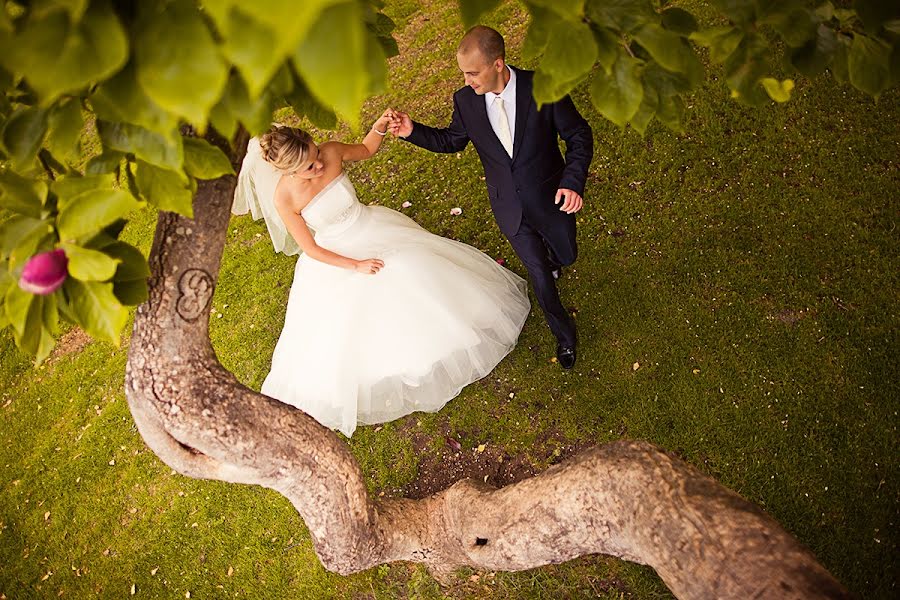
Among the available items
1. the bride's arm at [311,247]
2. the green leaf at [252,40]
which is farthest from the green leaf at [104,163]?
the bride's arm at [311,247]

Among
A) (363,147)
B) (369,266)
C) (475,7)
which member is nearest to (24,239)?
(475,7)

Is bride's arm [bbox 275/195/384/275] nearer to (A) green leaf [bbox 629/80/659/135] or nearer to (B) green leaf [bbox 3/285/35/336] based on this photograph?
(B) green leaf [bbox 3/285/35/336]

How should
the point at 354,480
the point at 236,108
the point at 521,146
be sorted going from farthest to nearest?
the point at 521,146
the point at 354,480
the point at 236,108

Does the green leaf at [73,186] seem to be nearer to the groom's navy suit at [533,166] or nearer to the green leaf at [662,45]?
the green leaf at [662,45]

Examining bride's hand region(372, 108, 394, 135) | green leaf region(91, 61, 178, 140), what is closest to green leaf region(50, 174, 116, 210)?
green leaf region(91, 61, 178, 140)

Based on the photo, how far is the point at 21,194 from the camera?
189cm

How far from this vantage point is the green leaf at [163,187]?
6.53 feet

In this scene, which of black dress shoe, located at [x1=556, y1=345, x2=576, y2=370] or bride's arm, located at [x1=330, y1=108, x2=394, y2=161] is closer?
bride's arm, located at [x1=330, y1=108, x2=394, y2=161]

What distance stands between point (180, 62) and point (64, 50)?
0.69 feet

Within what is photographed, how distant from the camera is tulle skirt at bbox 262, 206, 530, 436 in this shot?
5.26 m

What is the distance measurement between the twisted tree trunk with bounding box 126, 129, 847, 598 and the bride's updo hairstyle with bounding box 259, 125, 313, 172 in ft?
4.40

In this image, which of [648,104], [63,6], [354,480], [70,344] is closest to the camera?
[63,6]

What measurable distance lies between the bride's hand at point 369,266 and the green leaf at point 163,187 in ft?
10.6

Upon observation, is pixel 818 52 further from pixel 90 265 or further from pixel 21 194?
pixel 21 194
